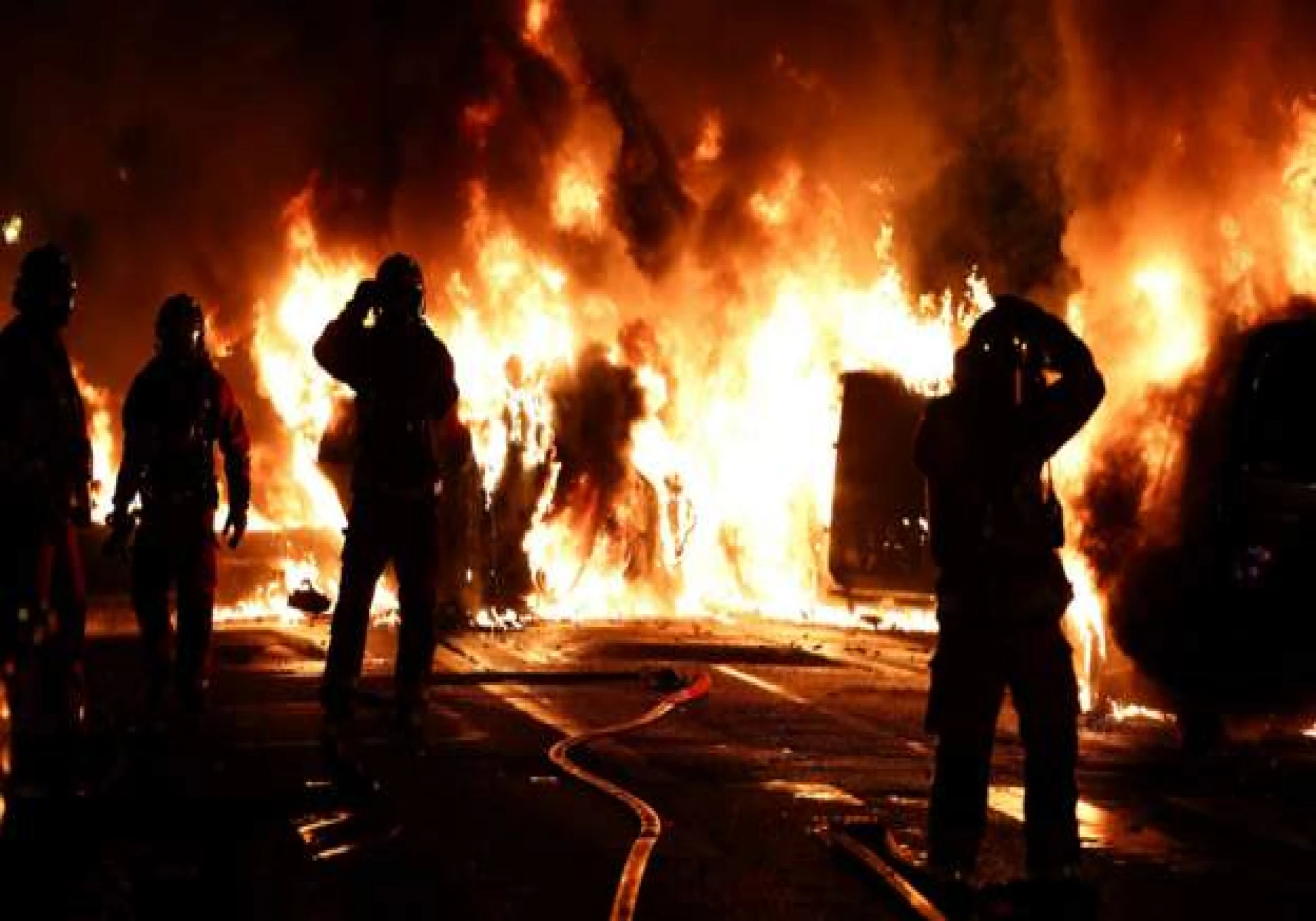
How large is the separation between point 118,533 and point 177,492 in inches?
16.7

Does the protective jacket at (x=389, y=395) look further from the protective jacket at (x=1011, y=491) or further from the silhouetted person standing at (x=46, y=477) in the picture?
the protective jacket at (x=1011, y=491)

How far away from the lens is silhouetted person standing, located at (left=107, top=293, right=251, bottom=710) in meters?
9.39

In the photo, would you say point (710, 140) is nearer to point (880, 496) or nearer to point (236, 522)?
point (880, 496)

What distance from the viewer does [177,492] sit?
30.9 ft

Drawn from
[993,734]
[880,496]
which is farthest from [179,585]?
[880,496]

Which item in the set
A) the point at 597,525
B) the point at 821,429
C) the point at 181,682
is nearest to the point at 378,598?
the point at 597,525

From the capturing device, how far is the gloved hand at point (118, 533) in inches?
356

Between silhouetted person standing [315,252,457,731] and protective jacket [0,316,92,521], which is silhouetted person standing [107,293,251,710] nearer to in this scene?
silhouetted person standing [315,252,457,731]

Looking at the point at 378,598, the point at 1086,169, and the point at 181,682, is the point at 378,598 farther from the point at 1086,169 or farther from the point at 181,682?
the point at 181,682

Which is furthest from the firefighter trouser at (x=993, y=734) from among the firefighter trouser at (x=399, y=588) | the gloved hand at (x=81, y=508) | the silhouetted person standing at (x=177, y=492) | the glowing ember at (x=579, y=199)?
the glowing ember at (x=579, y=199)

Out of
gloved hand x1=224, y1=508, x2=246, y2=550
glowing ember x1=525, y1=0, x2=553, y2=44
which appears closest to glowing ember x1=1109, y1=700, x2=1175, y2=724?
gloved hand x1=224, y1=508, x2=246, y2=550

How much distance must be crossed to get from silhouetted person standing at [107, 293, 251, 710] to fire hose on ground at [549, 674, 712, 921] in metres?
2.02

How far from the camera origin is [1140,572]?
10.6 metres

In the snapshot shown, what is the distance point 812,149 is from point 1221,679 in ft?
60.7
